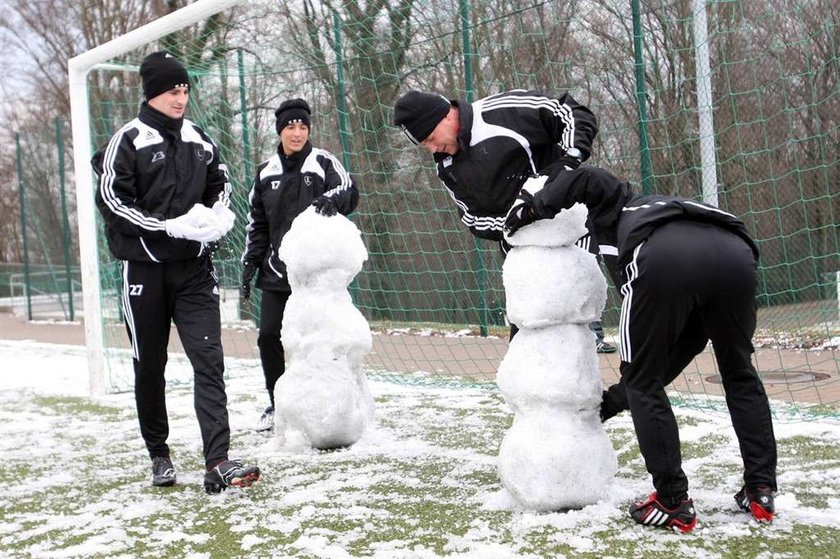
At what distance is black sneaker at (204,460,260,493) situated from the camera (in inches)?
147

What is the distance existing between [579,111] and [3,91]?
21.5m

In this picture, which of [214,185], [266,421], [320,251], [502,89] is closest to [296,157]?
A: [320,251]

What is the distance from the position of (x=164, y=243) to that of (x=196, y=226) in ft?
0.56

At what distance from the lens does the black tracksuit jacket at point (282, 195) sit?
4.94 m

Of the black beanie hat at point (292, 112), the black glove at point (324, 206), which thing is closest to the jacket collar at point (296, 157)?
the black beanie hat at point (292, 112)

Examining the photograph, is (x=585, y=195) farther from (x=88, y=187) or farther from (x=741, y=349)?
(x=88, y=187)

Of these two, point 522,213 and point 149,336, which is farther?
point 149,336

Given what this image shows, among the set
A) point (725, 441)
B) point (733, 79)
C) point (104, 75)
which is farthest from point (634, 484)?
point (104, 75)

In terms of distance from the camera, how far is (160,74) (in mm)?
3938

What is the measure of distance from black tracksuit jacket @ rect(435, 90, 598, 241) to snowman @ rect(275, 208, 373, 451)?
1.15m

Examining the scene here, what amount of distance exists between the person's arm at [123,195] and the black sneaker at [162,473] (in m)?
1.02

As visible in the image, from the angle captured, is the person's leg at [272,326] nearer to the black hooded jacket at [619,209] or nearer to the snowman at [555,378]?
the snowman at [555,378]

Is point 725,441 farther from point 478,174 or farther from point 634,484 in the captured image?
point 478,174

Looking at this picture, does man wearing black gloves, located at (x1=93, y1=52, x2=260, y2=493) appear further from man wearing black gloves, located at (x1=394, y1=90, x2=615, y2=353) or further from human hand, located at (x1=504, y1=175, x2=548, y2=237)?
human hand, located at (x1=504, y1=175, x2=548, y2=237)
